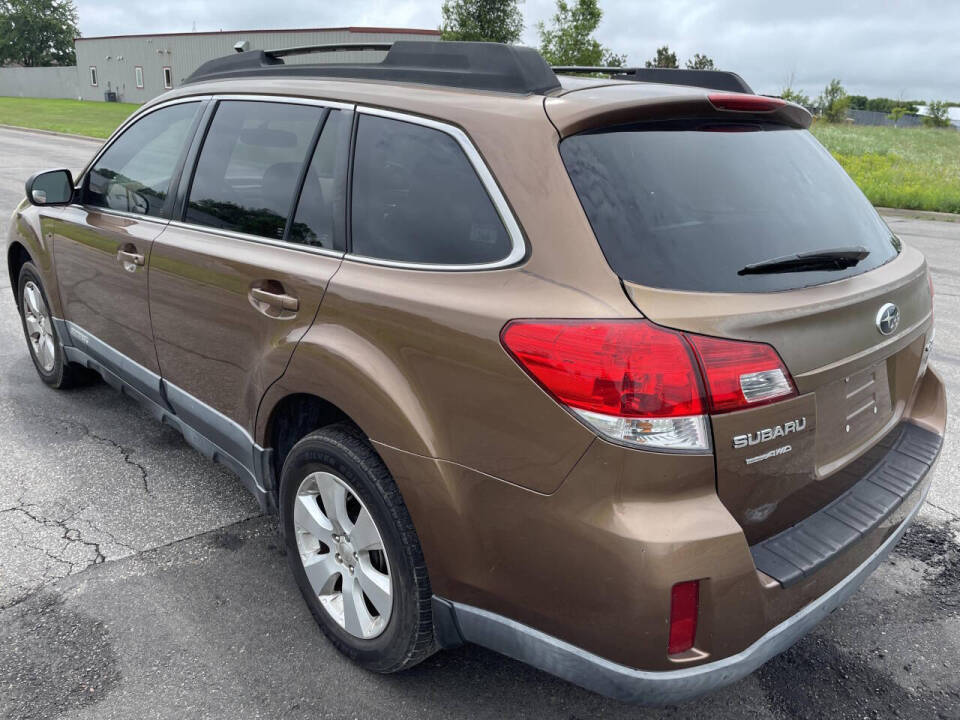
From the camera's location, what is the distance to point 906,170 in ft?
68.3

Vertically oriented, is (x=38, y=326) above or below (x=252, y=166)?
below

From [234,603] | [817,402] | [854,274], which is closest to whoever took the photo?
[817,402]

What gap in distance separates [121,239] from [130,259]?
0.50ft

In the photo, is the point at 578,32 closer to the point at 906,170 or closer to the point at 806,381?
the point at 906,170

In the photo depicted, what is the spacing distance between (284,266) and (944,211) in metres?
14.7

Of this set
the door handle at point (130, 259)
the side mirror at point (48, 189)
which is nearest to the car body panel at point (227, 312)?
the door handle at point (130, 259)

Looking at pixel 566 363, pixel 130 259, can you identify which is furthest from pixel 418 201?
pixel 130 259

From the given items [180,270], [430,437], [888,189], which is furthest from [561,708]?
[888,189]

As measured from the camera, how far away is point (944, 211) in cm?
1414

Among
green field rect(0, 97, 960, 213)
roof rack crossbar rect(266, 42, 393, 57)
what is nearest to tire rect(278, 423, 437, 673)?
roof rack crossbar rect(266, 42, 393, 57)

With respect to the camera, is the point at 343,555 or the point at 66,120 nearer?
the point at 343,555

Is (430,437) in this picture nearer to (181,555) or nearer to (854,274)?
(854,274)

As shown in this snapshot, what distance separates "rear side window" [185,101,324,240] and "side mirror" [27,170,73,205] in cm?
126

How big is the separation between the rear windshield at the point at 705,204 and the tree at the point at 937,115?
237ft
